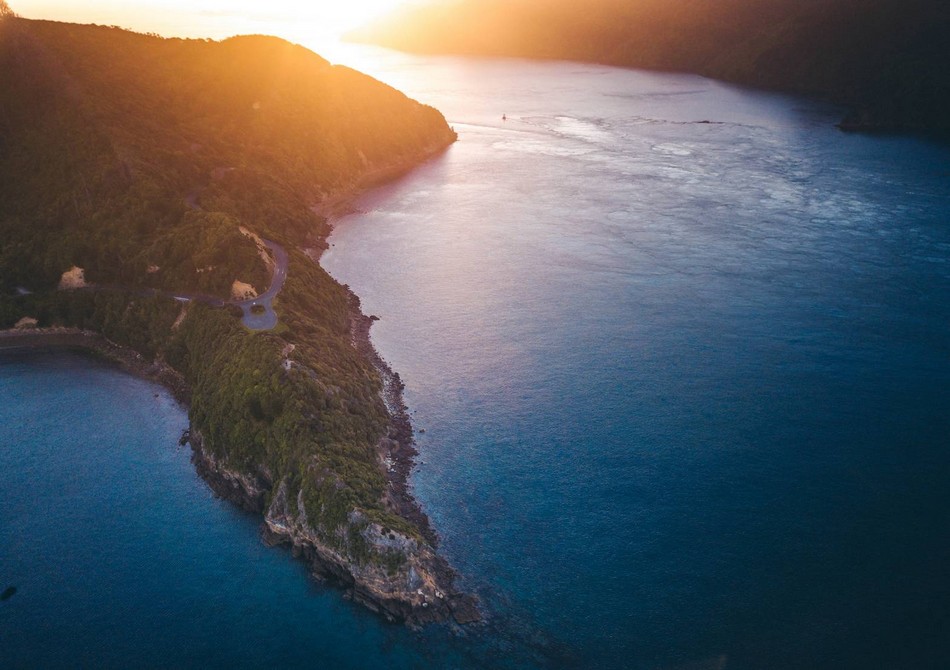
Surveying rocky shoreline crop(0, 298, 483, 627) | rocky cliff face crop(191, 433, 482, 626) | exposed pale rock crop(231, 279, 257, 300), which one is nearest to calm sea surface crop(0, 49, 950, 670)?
rocky shoreline crop(0, 298, 483, 627)

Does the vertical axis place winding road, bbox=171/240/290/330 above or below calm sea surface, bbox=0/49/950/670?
above

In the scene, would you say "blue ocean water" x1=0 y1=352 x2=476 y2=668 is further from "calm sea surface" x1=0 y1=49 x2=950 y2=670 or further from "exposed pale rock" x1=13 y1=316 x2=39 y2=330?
"exposed pale rock" x1=13 y1=316 x2=39 y2=330

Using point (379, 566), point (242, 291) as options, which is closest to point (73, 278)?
point (242, 291)

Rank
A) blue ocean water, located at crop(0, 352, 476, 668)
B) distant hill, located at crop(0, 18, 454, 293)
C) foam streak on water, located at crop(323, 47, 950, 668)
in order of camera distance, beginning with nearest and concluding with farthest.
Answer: blue ocean water, located at crop(0, 352, 476, 668) < foam streak on water, located at crop(323, 47, 950, 668) < distant hill, located at crop(0, 18, 454, 293)

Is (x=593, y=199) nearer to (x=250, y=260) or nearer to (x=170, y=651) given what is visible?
(x=250, y=260)

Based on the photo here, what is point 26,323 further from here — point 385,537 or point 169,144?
point 385,537

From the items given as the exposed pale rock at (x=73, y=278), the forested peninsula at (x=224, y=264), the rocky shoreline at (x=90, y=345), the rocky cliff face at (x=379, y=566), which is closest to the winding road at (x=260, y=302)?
the forested peninsula at (x=224, y=264)
